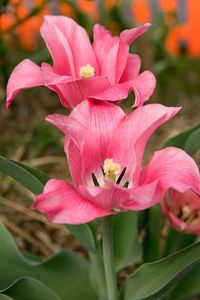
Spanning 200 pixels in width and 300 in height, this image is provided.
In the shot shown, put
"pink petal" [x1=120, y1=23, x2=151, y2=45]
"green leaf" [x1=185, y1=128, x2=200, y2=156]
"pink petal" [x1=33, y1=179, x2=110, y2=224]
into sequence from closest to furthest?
"pink petal" [x1=33, y1=179, x2=110, y2=224], "pink petal" [x1=120, y1=23, x2=151, y2=45], "green leaf" [x1=185, y1=128, x2=200, y2=156]

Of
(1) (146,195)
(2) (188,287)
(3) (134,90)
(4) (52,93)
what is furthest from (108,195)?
(4) (52,93)

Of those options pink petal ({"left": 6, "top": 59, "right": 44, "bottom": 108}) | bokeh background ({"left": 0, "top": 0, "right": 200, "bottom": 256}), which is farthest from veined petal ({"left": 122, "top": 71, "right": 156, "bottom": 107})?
bokeh background ({"left": 0, "top": 0, "right": 200, "bottom": 256})

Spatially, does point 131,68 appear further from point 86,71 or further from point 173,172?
point 173,172

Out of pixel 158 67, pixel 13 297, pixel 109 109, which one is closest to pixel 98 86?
pixel 109 109

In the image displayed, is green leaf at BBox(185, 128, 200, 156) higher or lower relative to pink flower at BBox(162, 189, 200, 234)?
higher

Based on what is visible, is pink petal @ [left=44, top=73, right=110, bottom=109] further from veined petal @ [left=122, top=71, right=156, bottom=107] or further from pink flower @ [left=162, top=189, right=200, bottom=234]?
pink flower @ [left=162, top=189, right=200, bottom=234]

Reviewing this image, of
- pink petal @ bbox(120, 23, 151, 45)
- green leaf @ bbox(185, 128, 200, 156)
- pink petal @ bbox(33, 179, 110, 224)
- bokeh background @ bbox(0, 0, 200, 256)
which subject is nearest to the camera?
pink petal @ bbox(33, 179, 110, 224)
